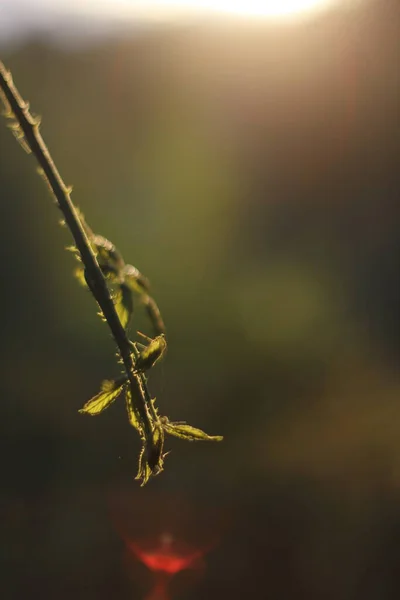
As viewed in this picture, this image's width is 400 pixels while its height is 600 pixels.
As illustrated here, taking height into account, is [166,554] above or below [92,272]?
below

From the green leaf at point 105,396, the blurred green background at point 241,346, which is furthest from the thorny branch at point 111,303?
the blurred green background at point 241,346

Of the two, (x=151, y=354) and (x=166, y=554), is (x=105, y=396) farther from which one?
(x=166, y=554)

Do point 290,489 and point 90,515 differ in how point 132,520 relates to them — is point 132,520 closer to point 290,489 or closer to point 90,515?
point 90,515

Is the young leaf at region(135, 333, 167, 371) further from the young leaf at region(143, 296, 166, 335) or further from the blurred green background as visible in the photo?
the blurred green background

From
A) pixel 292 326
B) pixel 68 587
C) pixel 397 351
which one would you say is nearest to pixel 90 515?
pixel 68 587

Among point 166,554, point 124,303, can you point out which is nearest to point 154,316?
point 124,303

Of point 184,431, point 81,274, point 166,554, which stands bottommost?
point 166,554
